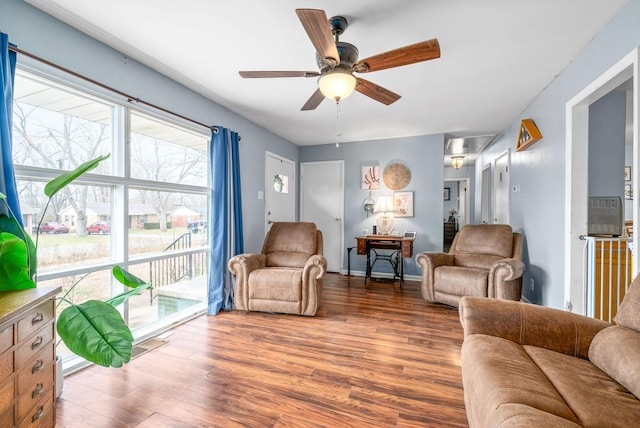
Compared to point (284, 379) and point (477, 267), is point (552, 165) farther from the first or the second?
point (284, 379)

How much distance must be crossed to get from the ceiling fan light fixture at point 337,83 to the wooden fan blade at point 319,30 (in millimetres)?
88

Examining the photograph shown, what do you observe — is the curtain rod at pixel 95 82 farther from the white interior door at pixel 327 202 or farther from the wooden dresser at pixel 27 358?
the white interior door at pixel 327 202

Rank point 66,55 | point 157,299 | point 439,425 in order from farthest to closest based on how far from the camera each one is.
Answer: point 157,299 < point 66,55 < point 439,425

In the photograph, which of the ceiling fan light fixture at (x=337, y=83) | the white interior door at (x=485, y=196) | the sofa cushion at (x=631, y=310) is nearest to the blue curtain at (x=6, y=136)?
the ceiling fan light fixture at (x=337, y=83)

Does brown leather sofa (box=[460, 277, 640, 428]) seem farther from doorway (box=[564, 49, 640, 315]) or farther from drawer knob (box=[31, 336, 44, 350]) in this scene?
Answer: drawer knob (box=[31, 336, 44, 350])

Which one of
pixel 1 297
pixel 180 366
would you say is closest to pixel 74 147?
pixel 1 297

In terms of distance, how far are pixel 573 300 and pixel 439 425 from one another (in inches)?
70.7

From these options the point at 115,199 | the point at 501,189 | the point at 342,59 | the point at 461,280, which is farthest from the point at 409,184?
the point at 115,199

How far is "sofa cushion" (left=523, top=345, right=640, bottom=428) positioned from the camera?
0.89 meters

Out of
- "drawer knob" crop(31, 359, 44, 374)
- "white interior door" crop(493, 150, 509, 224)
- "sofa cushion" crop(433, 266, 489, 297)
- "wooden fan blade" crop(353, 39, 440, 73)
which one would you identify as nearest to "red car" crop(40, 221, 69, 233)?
"drawer knob" crop(31, 359, 44, 374)

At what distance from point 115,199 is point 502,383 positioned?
2788mm

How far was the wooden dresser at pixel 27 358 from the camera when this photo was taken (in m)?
1.04

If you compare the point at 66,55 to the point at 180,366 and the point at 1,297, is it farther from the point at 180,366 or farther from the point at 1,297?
the point at 180,366

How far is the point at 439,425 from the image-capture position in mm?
1453
